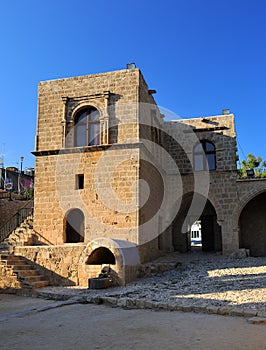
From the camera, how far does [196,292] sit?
8344mm

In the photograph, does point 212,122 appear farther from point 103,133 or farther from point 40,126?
point 40,126

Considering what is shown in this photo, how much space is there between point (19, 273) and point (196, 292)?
5.68m

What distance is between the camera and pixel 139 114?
1303 cm

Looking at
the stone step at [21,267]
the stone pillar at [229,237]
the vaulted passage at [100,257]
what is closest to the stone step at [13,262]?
the stone step at [21,267]

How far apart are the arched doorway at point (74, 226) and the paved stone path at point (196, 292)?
2.97 m

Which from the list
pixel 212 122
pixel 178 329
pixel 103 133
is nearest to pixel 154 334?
pixel 178 329

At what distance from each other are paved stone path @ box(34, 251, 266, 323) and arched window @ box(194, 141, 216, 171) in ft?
17.5

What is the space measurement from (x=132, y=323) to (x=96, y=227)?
678 cm

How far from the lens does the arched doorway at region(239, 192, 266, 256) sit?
18094 millimetres

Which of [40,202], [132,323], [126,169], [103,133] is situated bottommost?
[132,323]

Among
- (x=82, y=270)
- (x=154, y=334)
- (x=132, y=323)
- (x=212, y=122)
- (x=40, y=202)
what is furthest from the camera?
(x=212, y=122)

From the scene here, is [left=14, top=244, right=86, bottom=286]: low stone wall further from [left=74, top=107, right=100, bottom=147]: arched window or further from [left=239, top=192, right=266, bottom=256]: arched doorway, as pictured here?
[left=239, top=192, right=266, bottom=256]: arched doorway

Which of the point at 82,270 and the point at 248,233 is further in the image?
the point at 248,233

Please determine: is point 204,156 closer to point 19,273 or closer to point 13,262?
point 13,262
